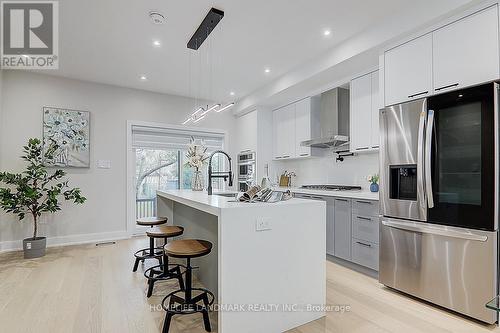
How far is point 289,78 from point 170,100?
Result: 2580mm

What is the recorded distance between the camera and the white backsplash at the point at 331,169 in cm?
400

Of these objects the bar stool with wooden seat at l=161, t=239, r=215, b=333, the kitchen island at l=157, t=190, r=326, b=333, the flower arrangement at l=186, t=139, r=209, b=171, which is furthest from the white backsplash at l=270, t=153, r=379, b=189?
the bar stool with wooden seat at l=161, t=239, r=215, b=333

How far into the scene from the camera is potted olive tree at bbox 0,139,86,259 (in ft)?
12.6

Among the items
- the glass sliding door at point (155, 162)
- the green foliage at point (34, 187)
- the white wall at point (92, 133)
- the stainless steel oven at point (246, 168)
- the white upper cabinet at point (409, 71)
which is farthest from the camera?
the stainless steel oven at point (246, 168)

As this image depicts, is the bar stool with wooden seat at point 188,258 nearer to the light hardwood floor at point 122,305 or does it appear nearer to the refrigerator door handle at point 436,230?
the light hardwood floor at point 122,305

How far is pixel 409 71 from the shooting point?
2746 millimetres

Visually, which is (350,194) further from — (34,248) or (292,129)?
(34,248)

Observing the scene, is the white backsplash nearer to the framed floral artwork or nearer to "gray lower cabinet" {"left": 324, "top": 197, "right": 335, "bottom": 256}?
"gray lower cabinet" {"left": 324, "top": 197, "right": 335, "bottom": 256}

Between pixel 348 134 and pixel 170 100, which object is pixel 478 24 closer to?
pixel 348 134

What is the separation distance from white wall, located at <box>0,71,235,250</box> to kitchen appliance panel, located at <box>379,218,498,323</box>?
4.46m

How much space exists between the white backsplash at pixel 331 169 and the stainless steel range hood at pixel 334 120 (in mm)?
303

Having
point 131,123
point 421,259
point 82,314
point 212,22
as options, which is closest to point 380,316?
point 421,259

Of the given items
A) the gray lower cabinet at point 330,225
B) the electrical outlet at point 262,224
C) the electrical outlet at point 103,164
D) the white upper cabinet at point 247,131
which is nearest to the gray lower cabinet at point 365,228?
the gray lower cabinet at point 330,225

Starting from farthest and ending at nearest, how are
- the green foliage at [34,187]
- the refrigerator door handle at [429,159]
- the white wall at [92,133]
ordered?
the white wall at [92,133]
the green foliage at [34,187]
the refrigerator door handle at [429,159]
